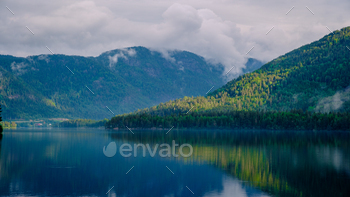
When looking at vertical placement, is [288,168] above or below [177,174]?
above

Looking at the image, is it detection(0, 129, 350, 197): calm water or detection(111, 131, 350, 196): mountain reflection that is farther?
detection(111, 131, 350, 196): mountain reflection

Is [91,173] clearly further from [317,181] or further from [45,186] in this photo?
[317,181]

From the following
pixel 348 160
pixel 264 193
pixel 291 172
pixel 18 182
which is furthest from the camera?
pixel 348 160

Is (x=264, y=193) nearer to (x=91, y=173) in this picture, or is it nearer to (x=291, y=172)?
(x=291, y=172)

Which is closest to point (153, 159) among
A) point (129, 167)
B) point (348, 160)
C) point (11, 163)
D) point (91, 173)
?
point (129, 167)

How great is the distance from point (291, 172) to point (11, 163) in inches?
2008

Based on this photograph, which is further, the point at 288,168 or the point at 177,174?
the point at 288,168

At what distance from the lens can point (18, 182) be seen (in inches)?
2147

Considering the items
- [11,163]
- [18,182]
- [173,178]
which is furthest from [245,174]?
[11,163]

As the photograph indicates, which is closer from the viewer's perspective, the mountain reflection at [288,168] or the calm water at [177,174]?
the calm water at [177,174]

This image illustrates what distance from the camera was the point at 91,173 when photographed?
63188 millimetres

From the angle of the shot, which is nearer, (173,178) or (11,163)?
(173,178)

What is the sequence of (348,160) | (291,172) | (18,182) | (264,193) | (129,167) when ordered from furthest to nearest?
(348,160) < (129,167) < (291,172) < (18,182) < (264,193)

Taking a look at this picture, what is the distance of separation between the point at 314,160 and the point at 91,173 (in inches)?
1760
